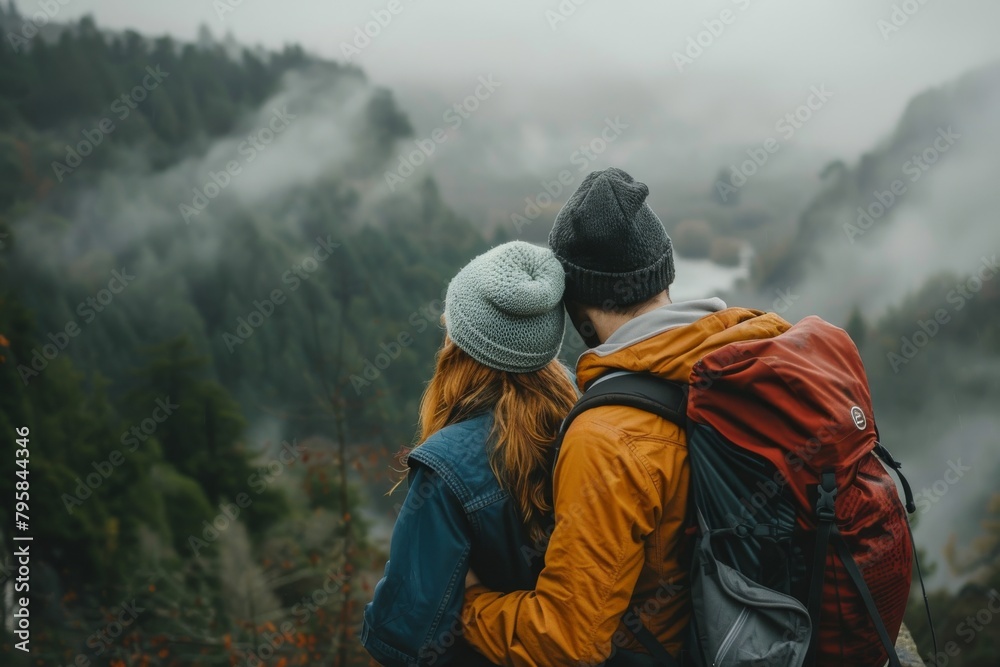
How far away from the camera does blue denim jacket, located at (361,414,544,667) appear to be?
1540 mm

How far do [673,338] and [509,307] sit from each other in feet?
1.07

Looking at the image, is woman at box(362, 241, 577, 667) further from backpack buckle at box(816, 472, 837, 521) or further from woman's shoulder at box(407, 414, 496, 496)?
backpack buckle at box(816, 472, 837, 521)

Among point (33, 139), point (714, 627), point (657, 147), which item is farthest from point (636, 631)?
point (33, 139)

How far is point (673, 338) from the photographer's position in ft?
4.84

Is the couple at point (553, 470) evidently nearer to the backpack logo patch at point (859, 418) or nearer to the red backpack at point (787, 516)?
the red backpack at point (787, 516)

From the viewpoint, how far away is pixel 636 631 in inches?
58.4

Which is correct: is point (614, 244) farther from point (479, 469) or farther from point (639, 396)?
point (479, 469)

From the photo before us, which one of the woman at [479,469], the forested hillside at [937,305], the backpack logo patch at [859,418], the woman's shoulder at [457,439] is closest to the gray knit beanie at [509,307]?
the woman at [479,469]

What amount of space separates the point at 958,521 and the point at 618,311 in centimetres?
434

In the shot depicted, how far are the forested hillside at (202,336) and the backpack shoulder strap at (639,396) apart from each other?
156 inches

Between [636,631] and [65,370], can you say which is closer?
[636,631]

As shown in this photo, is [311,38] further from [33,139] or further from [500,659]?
[500,659]

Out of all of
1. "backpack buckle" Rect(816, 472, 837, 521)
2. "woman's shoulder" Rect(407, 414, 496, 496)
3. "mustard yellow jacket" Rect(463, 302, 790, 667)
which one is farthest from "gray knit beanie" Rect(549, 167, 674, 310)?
"backpack buckle" Rect(816, 472, 837, 521)

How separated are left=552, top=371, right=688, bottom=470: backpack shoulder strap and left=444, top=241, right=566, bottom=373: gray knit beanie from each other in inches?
8.8
